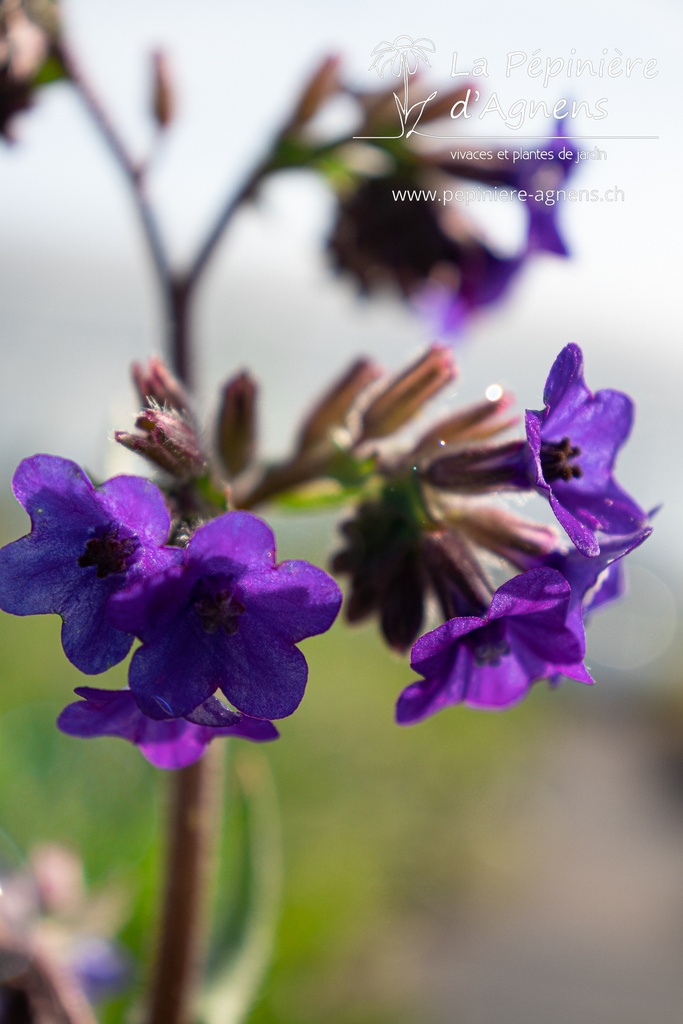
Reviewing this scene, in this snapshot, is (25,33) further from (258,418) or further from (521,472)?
(521,472)

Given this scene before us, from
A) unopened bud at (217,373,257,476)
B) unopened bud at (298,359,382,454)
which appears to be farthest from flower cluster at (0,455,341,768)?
unopened bud at (298,359,382,454)

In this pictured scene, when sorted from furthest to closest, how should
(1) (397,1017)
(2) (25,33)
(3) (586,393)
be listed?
(1) (397,1017)
(2) (25,33)
(3) (586,393)

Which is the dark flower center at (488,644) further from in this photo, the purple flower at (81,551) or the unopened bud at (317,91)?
the unopened bud at (317,91)

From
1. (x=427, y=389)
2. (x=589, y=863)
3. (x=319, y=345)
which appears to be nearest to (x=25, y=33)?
(x=427, y=389)

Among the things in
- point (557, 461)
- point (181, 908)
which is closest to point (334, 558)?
point (557, 461)

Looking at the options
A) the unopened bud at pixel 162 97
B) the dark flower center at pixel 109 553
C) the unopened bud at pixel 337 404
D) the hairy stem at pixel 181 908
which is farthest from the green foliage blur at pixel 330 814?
the unopened bud at pixel 162 97

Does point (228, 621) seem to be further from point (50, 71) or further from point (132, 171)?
point (50, 71)
